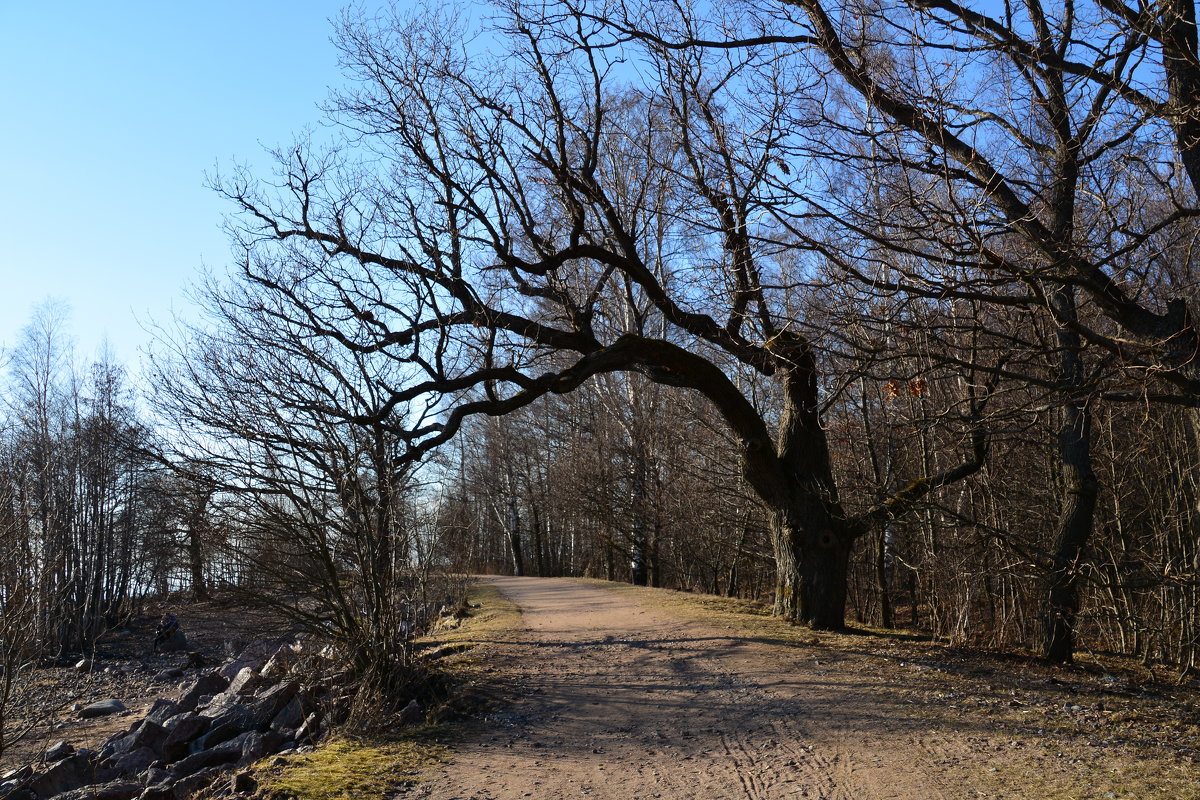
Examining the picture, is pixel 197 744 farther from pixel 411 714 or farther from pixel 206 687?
pixel 411 714

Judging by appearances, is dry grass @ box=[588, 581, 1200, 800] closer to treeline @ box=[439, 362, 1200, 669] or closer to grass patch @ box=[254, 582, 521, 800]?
treeline @ box=[439, 362, 1200, 669]

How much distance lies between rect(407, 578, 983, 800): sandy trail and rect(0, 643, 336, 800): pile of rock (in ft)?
6.94

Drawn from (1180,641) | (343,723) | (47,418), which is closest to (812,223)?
(343,723)

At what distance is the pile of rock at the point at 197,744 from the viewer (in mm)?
7395

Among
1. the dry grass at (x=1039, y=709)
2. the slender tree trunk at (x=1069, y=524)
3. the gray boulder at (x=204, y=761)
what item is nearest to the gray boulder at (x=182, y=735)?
the gray boulder at (x=204, y=761)

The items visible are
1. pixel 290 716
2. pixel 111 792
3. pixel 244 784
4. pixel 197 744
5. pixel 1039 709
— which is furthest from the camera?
pixel 197 744

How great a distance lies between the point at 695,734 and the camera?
6.61 m

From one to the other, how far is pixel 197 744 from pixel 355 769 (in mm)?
4152

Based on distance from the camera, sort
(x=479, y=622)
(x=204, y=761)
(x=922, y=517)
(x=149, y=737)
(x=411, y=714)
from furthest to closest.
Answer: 1. (x=479, y=622)
2. (x=922, y=517)
3. (x=149, y=737)
4. (x=204, y=761)
5. (x=411, y=714)

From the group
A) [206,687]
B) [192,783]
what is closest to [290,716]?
[192,783]

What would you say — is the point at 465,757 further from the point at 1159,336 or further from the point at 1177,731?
Result: the point at 1159,336

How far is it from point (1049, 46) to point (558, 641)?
28.4 ft

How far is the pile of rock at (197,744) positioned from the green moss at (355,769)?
3.37ft

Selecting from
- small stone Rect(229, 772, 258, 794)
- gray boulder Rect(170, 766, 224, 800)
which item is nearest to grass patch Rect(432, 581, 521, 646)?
gray boulder Rect(170, 766, 224, 800)
